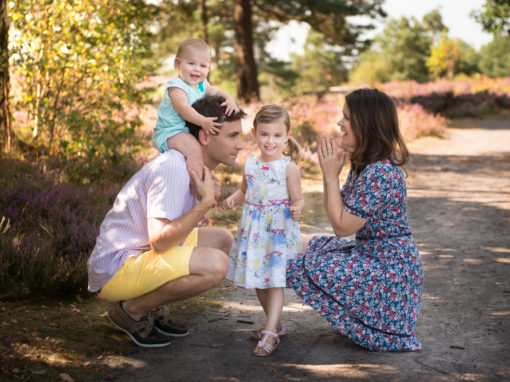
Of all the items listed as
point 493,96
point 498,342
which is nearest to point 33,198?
point 498,342

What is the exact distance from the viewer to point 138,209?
337 cm

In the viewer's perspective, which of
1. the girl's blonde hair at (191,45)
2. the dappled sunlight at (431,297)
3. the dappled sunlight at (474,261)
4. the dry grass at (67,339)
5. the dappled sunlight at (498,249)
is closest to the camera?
the dry grass at (67,339)

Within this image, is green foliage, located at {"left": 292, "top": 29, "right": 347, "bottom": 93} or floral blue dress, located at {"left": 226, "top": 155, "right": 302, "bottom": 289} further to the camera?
green foliage, located at {"left": 292, "top": 29, "right": 347, "bottom": 93}

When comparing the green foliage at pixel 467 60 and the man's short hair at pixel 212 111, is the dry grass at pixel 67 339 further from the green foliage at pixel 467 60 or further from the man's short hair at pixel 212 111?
the green foliage at pixel 467 60

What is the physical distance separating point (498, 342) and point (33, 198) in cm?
431

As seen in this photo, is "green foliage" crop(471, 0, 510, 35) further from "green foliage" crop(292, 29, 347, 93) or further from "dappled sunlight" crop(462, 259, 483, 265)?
"green foliage" crop(292, 29, 347, 93)

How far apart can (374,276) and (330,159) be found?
78 cm

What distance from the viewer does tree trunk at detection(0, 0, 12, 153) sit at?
21.4ft

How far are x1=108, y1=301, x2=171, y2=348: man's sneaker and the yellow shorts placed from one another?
0.43ft

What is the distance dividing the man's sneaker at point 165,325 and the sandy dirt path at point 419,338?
8cm

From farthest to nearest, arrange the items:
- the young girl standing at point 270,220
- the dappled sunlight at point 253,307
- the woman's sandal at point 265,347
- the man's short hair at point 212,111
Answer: the dappled sunlight at point 253,307
the man's short hair at point 212,111
the young girl standing at point 270,220
the woman's sandal at point 265,347

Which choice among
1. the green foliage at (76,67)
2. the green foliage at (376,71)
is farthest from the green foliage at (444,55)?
the green foliage at (76,67)

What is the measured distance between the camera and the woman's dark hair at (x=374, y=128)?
3.40 metres

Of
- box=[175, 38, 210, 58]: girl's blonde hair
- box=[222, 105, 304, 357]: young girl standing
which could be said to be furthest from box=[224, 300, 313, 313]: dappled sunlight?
box=[175, 38, 210, 58]: girl's blonde hair
